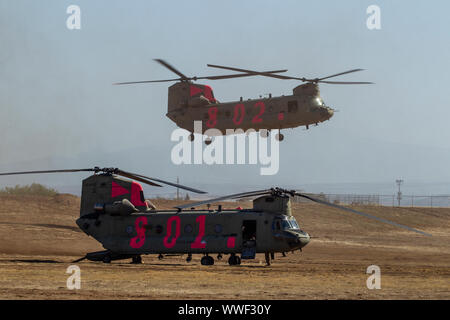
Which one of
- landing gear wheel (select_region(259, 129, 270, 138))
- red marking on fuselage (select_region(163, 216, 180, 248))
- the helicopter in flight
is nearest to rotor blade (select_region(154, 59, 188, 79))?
the helicopter in flight

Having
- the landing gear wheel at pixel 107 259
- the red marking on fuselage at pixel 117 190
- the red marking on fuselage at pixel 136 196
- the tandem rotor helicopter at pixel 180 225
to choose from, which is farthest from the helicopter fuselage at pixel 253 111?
the landing gear wheel at pixel 107 259

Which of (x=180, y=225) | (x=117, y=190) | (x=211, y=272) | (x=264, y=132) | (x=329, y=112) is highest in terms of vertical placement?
(x=329, y=112)

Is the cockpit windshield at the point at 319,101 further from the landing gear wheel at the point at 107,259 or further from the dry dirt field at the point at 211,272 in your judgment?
the landing gear wheel at the point at 107,259

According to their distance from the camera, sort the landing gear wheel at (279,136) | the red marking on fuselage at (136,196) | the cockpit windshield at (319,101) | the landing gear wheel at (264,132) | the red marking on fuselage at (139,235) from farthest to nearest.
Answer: the landing gear wheel at (279,136), the landing gear wheel at (264,132), the cockpit windshield at (319,101), the red marking on fuselage at (136,196), the red marking on fuselage at (139,235)

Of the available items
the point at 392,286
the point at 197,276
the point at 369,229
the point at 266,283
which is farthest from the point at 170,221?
the point at 369,229

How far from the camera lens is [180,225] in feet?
92.2

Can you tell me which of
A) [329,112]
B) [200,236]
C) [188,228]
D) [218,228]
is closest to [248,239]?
[218,228]

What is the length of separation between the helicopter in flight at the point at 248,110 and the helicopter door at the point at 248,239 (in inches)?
457

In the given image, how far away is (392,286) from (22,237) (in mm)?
25834

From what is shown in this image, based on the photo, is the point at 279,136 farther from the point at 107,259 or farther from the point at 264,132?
the point at 107,259

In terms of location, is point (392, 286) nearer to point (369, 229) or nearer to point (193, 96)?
point (193, 96)

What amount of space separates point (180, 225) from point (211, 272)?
158 inches

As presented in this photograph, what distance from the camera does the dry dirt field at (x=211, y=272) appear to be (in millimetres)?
18609

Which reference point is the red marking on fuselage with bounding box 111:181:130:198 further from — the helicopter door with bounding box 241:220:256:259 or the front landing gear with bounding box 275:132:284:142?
the front landing gear with bounding box 275:132:284:142
